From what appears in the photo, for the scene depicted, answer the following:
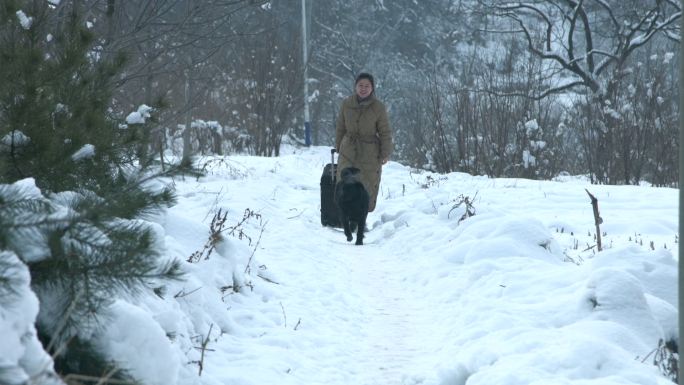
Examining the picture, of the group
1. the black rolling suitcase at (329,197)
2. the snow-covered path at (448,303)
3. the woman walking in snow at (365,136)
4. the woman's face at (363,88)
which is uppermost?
the woman's face at (363,88)

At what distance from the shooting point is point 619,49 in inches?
762

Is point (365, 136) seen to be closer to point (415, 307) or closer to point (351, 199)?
point (351, 199)

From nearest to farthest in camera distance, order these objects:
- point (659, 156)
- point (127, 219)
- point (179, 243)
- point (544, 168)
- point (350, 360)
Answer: point (127, 219) → point (350, 360) → point (179, 243) → point (659, 156) → point (544, 168)

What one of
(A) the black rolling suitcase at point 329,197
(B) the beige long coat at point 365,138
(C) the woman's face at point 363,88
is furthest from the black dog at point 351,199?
(C) the woman's face at point 363,88

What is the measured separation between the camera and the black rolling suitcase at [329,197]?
32.7ft

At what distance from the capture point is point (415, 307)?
232 inches

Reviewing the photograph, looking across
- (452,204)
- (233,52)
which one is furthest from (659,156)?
(233,52)

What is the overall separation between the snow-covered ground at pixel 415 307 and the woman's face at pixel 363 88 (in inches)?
63.4

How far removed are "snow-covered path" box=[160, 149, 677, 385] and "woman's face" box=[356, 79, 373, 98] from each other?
160cm

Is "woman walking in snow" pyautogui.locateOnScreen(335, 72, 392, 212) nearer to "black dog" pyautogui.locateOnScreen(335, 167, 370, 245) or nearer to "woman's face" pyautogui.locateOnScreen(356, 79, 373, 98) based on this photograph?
"woman's face" pyautogui.locateOnScreen(356, 79, 373, 98)

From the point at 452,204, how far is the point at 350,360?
5.15 meters

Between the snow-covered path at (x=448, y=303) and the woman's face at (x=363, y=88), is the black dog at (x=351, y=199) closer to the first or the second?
the snow-covered path at (x=448, y=303)

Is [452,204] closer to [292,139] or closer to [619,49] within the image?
[619,49]

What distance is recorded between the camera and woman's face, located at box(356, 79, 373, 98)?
9.09 m
